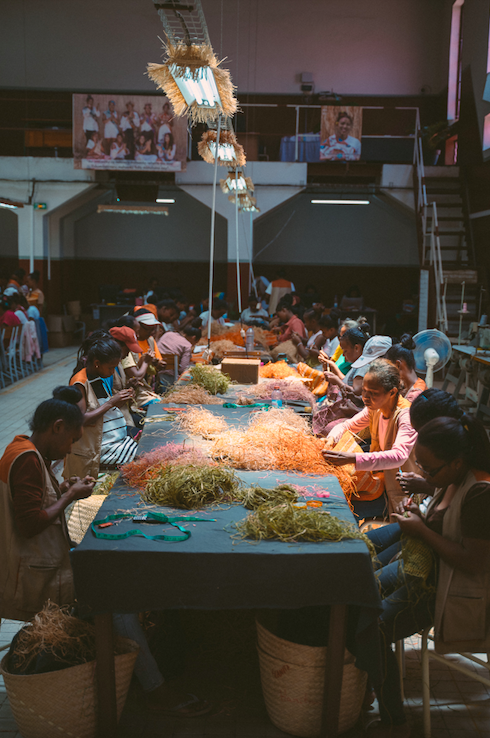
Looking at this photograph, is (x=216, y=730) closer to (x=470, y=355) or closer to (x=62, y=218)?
(x=470, y=355)

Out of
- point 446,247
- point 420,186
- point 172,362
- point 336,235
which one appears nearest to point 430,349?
point 172,362

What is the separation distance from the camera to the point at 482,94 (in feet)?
37.7

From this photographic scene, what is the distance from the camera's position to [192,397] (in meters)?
4.51

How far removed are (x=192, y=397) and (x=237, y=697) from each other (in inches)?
91.9

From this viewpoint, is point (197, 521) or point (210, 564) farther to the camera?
point (197, 521)

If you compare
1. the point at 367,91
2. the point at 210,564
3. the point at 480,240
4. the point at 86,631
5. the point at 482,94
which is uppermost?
the point at 367,91

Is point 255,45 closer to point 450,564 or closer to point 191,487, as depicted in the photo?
point 191,487

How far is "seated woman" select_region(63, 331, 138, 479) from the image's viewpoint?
3.65 m

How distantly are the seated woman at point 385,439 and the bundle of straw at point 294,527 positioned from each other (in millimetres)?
721

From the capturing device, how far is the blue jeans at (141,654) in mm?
2393

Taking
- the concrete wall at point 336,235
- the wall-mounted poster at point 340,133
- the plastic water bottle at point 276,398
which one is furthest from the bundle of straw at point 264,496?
the concrete wall at point 336,235

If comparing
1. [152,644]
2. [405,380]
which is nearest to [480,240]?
[405,380]

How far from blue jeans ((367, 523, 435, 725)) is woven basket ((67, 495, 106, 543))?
60.1 inches

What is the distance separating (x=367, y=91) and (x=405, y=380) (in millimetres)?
13999
